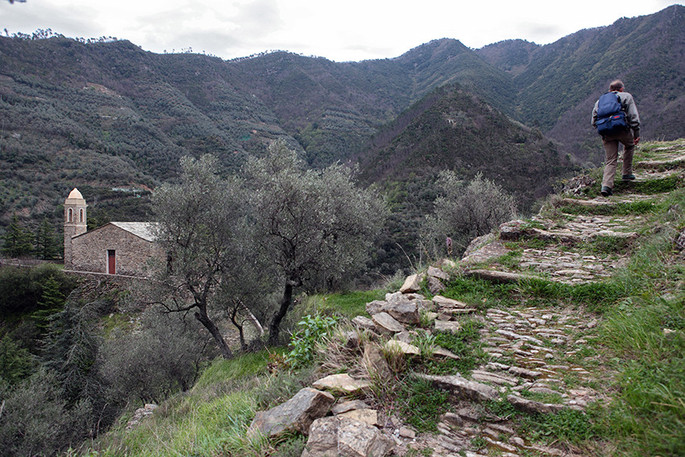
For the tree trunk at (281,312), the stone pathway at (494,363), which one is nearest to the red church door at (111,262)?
the tree trunk at (281,312)

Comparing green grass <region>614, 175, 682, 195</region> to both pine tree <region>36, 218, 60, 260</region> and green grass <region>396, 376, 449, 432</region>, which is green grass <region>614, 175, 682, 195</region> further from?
pine tree <region>36, 218, 60, 260</region>

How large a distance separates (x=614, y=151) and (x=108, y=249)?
108 ft

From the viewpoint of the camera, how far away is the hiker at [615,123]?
6.18m

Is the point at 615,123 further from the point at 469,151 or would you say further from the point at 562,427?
the point at 469,151

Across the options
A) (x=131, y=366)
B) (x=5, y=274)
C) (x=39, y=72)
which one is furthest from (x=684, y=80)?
(x=39, y=72)

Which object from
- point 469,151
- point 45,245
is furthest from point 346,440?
point 469,151

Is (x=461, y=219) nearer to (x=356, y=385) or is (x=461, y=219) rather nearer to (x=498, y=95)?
(x=356, y=385)

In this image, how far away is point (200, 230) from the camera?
11.8 meters

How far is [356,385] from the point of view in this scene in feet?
9.11

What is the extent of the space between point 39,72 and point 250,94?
173 feet

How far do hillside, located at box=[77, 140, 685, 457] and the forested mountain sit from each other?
29.3m

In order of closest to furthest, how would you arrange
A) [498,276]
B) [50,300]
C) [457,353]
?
[457,353] < [498,276] < [50,300]

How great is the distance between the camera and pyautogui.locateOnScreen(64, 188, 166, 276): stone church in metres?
27.3

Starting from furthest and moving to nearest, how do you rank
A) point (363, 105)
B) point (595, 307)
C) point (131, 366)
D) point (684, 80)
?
point (363, 105) → point (684, 80) → point (131, 366) → point (595, 307)
